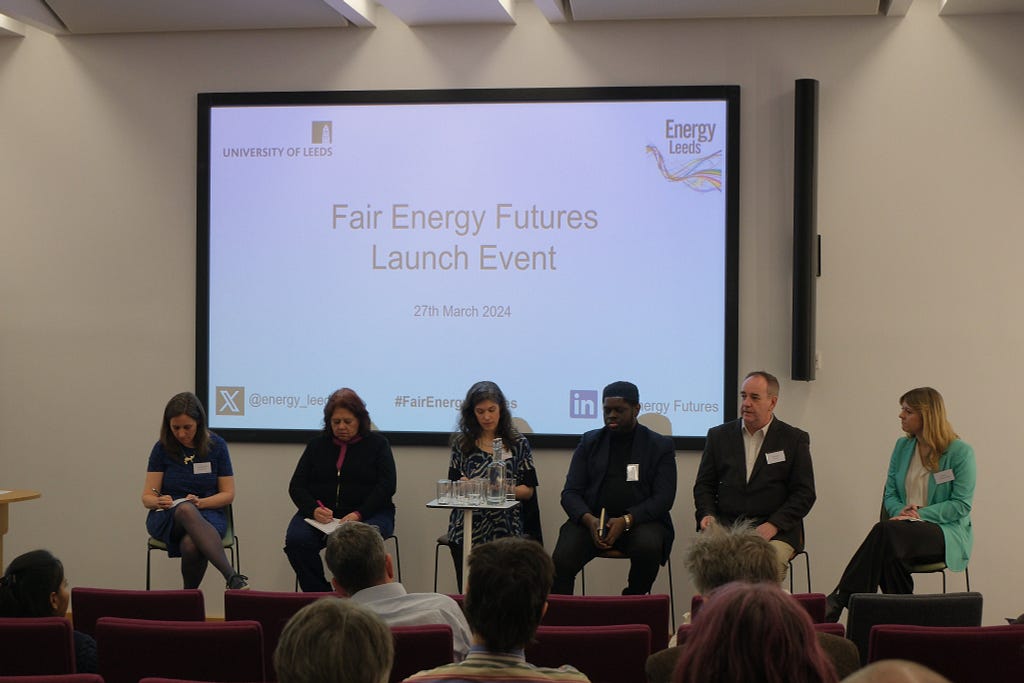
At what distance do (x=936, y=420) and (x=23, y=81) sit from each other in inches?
224

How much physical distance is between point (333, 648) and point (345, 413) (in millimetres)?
3967

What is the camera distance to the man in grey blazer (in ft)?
18.0

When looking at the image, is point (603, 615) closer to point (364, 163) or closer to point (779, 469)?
point (779, 469)

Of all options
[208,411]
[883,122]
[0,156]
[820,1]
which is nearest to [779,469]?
[883,122]

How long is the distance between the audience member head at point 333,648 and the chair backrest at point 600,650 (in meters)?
1.02

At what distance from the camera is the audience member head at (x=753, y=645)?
1.64 meters

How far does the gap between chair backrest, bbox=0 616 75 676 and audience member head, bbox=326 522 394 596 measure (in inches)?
30.2

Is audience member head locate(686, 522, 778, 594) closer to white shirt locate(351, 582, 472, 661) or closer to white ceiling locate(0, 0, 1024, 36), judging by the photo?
white shirt locate(351, 582, 472, 661)

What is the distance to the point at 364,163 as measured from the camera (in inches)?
254

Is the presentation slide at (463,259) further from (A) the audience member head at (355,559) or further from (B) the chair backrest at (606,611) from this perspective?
(A) the audience member head at (355,559)


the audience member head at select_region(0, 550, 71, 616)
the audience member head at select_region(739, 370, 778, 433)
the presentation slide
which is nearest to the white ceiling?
the presentation slide

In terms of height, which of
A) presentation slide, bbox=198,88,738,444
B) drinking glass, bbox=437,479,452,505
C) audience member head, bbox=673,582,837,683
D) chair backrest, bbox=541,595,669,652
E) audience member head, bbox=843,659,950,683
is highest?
presentation slide, bbox=198,88,738,444

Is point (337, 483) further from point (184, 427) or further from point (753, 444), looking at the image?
point (753, 444)

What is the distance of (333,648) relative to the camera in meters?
2.00
